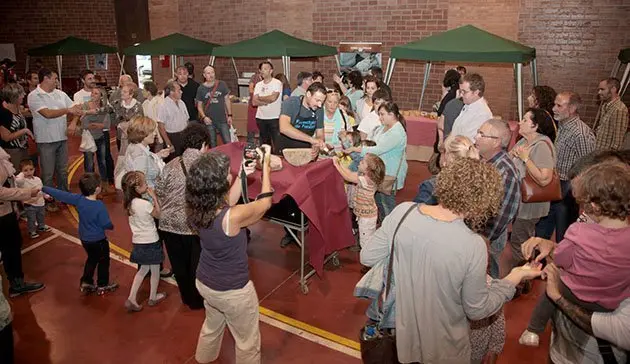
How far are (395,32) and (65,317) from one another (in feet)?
29.8

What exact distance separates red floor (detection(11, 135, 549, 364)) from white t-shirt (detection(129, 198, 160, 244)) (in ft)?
2.26

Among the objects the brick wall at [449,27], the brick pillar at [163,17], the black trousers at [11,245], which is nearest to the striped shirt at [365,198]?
the black trousers at [11,245]

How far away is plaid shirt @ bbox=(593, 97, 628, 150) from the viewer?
5652mm

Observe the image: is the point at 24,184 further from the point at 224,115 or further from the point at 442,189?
the point at 442,189

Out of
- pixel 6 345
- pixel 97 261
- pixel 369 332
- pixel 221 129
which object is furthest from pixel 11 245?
pixel 221 129

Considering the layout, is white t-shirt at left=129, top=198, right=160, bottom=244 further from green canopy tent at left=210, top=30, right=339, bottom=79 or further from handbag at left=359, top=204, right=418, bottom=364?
green canopy tent at left=210, top=30, right=339, bottom=79

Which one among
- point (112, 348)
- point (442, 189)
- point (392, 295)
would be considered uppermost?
point (442, 189)

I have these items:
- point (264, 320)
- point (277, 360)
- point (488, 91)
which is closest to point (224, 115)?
point (264, 320)

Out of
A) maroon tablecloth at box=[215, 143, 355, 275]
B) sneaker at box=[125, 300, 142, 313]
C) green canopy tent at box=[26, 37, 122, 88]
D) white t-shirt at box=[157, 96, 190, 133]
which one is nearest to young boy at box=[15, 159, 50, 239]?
white t-shirt at box=[157, 96, 190, 133]

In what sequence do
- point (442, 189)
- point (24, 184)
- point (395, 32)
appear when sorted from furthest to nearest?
point (395, 32), point (24, 184), point (442, 189)

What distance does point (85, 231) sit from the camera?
413 centimetres

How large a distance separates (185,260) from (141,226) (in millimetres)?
503

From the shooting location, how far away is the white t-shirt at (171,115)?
6.34m

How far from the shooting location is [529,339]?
355 centimetres
